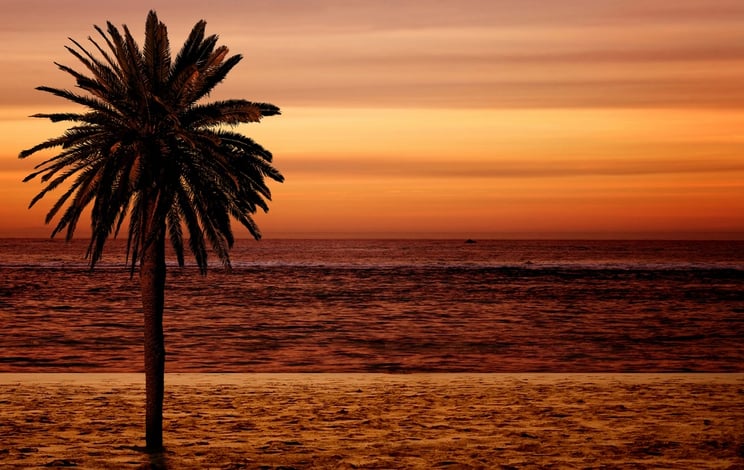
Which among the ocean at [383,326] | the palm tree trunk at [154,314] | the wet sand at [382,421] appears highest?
the palm tree trunk at [154,314]

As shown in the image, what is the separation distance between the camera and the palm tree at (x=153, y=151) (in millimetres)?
14727

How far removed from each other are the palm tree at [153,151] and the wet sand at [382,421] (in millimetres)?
2474

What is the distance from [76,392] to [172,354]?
1562 centimetres

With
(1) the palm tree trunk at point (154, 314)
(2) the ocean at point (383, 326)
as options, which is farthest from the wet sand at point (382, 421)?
(2) the ocean at point (383, 326)

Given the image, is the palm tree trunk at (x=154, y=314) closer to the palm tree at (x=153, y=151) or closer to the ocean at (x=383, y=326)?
the palm tree at (x=153, y=151)

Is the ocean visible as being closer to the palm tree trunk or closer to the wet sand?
the wet sand

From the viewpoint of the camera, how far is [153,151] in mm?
14703

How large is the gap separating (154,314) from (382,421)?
680 cm

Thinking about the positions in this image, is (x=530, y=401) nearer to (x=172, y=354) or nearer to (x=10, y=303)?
(x=172, y=354)

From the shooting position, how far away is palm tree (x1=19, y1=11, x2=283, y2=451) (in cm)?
1473

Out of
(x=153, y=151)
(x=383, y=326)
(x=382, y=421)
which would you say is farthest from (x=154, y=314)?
(x=383, y=326)

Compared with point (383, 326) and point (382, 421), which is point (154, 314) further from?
point (383, 326)

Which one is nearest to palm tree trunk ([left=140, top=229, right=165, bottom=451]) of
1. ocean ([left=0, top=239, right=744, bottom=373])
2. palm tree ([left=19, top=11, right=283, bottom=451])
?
palm tree ([left=19, top=11, right=283, bottom=451])

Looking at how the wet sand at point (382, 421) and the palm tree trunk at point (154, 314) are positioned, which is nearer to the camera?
the palm tree trunk at point (154, 314)
